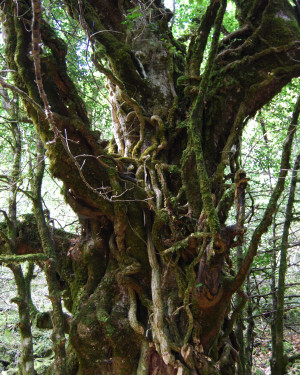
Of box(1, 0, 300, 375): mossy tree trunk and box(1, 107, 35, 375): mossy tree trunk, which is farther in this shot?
box(1, 107, 35, 375): mossy tree trunk

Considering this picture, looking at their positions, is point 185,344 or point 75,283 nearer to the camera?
point 185,344

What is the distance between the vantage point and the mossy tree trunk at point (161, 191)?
2.33 metres

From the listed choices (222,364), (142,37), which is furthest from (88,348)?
(142,37)

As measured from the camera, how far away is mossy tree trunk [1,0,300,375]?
91.6 inches

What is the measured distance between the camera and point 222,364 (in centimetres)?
258

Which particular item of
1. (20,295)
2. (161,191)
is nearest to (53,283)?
(20,295)

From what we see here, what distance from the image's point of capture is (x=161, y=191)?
9.24ft

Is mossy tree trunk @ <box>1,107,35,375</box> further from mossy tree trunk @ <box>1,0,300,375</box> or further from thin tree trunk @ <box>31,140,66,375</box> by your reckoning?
mossy tree trunk @ <box>1,0,300,375</box>

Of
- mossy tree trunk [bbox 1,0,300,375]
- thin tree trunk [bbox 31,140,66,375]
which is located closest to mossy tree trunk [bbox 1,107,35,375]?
thin tree trunk [bbox 31,140,66,375]

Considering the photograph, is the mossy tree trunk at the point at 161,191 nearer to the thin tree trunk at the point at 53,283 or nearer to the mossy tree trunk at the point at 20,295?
the thin tree trunk at the point at 53,283

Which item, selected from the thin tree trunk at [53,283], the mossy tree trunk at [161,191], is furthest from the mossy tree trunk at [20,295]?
the mossy tree trunk at [161,191]

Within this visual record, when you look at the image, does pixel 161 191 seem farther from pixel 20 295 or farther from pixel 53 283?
pixel 20 295

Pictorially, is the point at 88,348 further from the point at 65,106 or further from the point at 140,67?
the point at 140,67

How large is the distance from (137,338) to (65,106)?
2.05 meters
